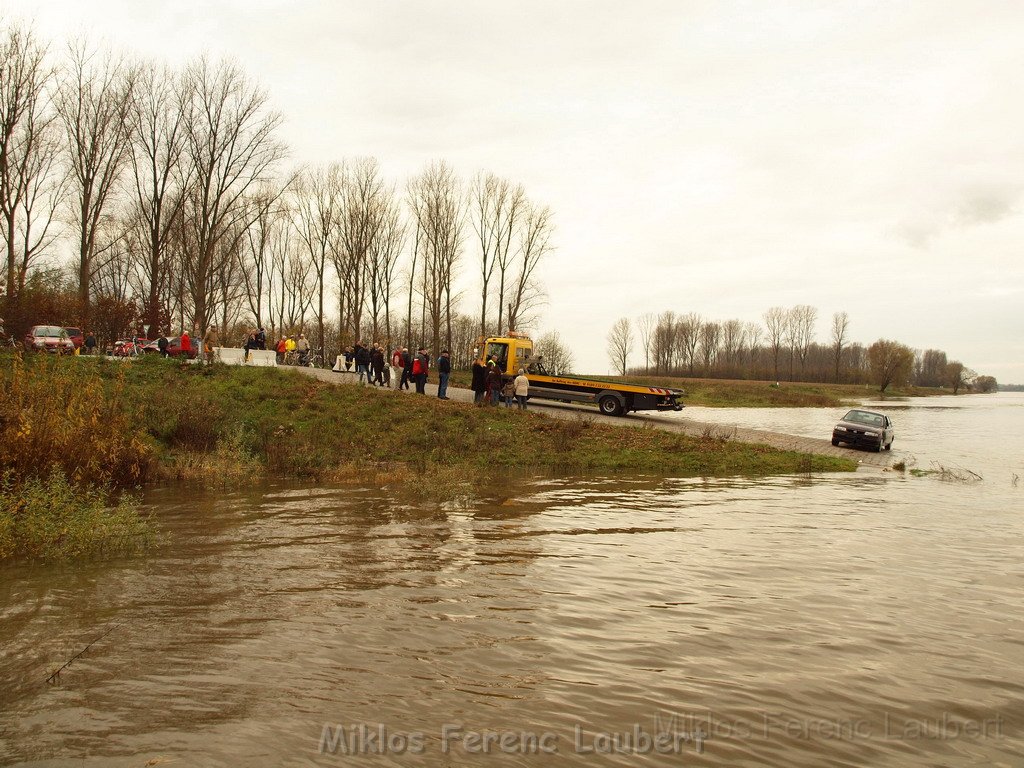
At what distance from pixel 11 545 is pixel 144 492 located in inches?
214

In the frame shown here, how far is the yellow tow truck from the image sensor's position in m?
26.9

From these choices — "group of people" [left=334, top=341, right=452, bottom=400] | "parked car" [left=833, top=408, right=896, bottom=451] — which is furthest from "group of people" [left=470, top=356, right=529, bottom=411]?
"parked car" [left=833, top=408, right=896, bottom=451]

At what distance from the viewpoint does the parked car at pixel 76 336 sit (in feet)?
121

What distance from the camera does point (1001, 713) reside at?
4.34 metres

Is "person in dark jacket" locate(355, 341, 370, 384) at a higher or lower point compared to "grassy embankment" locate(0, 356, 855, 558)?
higher

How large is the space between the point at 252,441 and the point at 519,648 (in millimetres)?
14684

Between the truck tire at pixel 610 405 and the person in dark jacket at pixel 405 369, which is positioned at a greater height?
the person in dark jacket at pixel 405 369

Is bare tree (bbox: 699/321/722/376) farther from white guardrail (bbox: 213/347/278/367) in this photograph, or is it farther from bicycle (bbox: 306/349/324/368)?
white guardrail (bbox: 213/347/278/367)

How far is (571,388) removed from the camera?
28.1 meters

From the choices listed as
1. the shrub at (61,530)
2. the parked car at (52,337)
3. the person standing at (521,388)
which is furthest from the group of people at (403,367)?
the shrub at (61,530)

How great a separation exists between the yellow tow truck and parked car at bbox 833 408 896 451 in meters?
5.66

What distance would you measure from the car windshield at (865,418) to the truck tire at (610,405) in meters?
7.95

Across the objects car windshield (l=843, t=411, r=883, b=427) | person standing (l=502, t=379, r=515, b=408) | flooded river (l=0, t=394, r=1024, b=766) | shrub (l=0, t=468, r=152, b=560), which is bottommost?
flooded river (l=0, t=394, r=1024, b=766)

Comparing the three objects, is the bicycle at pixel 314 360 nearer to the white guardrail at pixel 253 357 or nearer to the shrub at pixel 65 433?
the white guardrail at pixel 253 357
